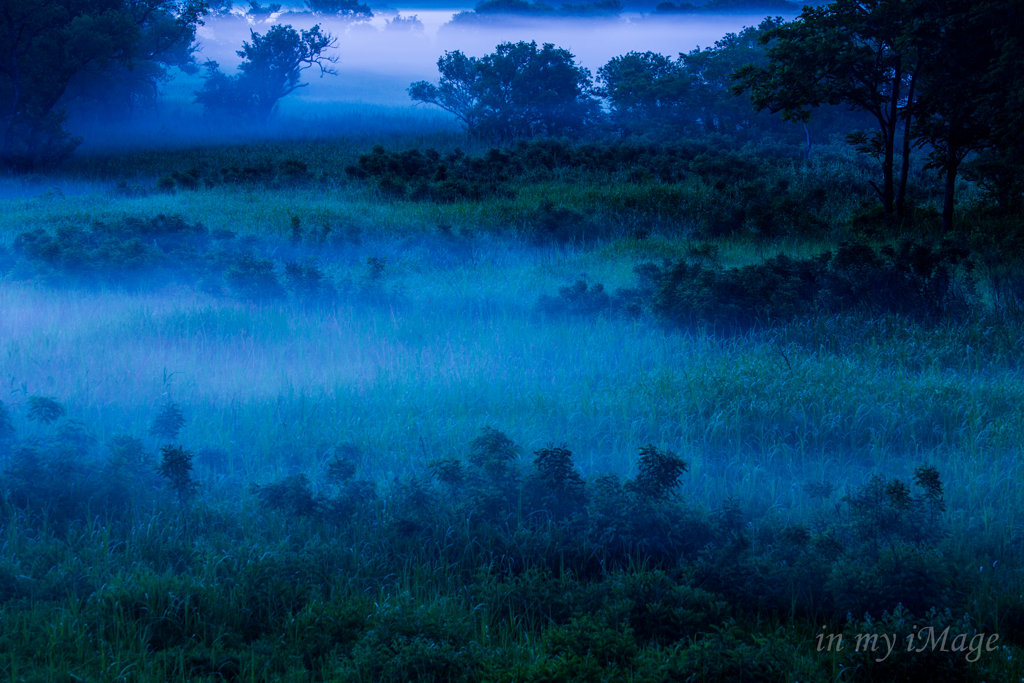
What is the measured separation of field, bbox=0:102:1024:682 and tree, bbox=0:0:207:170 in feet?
55.1

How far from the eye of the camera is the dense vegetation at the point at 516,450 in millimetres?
3434

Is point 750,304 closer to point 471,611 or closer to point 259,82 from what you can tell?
point 471,611

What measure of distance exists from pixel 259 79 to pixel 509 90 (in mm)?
12767

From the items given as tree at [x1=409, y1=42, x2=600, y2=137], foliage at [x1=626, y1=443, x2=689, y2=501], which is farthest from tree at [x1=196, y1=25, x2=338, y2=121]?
foliage at [x1=626, y1=443, x2=689, y2=501]

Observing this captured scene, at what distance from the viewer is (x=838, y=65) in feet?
51.1

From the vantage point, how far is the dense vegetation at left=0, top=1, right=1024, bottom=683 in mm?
3434

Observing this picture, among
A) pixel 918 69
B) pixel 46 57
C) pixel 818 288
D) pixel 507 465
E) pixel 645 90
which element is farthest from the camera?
pixel 645 90

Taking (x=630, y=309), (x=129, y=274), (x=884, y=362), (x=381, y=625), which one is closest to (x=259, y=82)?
(x=129, y=274)

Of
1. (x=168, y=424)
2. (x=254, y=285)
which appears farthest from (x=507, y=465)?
(x=254, y=285)

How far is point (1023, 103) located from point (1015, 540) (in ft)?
29.7

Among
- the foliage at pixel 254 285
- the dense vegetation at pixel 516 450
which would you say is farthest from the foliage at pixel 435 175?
the foliage at pixel 254 285

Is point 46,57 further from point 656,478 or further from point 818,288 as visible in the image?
point 656,478

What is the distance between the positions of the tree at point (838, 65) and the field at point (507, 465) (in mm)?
4647

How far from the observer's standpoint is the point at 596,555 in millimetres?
4219
